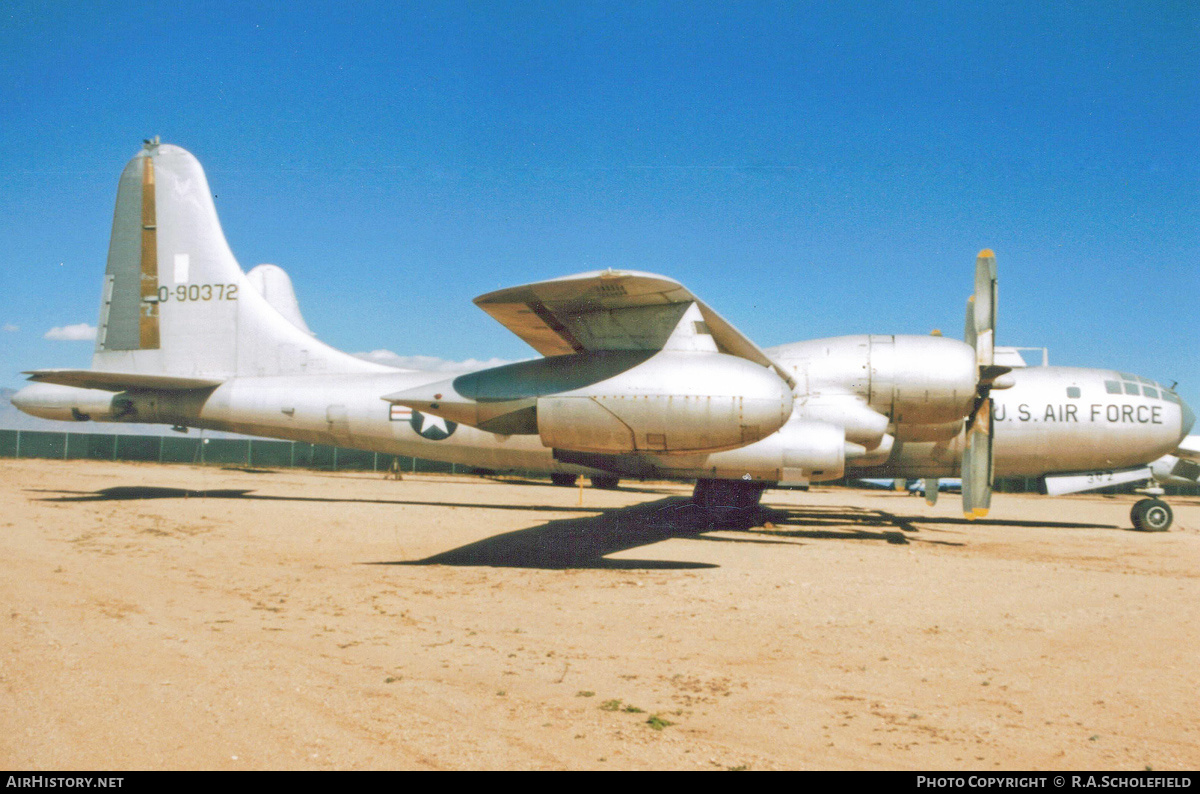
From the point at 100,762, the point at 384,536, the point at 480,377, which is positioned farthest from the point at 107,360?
the point at 100,762

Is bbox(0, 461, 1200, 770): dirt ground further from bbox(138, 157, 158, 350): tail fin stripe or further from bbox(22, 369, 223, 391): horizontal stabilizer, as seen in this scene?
bbox(138, 157, 158, 350): tail fin stripe

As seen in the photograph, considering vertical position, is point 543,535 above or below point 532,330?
below

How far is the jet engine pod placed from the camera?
8.31 metres

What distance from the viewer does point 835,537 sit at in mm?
13023

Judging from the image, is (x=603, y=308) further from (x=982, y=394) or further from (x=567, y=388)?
(x=982, y=394)

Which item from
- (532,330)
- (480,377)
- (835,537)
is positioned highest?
(532,330)

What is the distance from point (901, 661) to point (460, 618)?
3.74m

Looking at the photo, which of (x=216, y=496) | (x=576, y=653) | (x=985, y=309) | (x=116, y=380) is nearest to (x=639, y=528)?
(x=985, y=309)

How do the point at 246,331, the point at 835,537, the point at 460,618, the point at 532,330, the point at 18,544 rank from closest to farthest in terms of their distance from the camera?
the point at 460,618 → the point at 18,544 → the point at 532,330 → the point at 835,537 → the point at 246,331

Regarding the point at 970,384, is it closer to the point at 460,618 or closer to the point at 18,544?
the point at 460,618

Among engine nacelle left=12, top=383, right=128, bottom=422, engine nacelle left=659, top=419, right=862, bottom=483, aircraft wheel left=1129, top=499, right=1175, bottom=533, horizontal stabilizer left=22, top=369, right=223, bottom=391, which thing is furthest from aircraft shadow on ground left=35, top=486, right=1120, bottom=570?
horizontal stabilizer left=22, top=369, right=223, bottom=391

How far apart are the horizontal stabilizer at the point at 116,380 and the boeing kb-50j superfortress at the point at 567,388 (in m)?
0.04

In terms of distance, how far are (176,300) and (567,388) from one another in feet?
33.3

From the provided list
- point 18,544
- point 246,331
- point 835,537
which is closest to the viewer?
point 18,544
